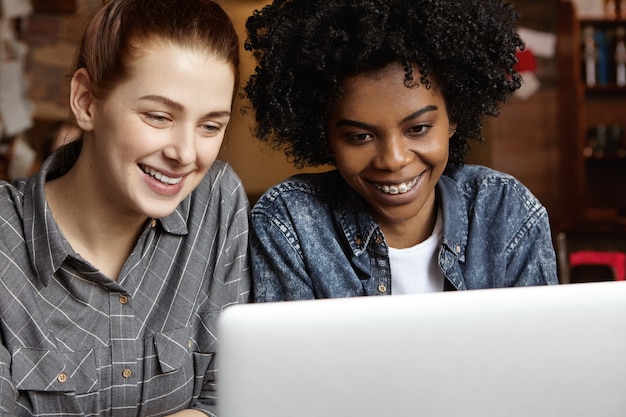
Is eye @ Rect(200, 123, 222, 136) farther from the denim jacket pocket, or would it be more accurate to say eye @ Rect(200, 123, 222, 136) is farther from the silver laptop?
the silver laptop

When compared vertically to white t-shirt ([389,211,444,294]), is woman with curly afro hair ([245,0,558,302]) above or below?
above

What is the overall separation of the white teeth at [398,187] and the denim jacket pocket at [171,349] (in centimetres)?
46

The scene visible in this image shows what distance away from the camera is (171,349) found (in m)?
1.37

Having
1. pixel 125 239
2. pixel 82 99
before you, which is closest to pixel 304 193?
pixel 125 239

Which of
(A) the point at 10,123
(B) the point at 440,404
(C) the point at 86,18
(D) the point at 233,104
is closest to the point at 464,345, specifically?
(B) the point at 440,404

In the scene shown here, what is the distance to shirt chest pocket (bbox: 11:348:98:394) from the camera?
4.16 ft

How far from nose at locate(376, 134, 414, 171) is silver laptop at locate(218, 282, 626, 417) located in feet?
2.18

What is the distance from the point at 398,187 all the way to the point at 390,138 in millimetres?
104

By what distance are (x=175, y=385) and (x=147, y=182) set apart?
0.38m

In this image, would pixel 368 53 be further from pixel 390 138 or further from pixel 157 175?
pixel 157 175

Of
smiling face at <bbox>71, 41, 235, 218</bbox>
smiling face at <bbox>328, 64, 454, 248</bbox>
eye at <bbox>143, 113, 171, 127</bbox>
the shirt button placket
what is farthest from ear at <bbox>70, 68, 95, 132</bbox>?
smiling face at <bbox>328, 64, 454, 248</bbox>

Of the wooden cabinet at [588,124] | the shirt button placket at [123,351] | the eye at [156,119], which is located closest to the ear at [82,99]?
the eye at [156,119]

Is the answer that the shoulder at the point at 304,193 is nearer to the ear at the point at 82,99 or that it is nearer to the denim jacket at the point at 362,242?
the denim jacket at the point at 362,242

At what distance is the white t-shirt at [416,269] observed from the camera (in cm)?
156
